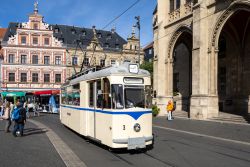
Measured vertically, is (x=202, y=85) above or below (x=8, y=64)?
below

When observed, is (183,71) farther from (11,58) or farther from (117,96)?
(11,58)

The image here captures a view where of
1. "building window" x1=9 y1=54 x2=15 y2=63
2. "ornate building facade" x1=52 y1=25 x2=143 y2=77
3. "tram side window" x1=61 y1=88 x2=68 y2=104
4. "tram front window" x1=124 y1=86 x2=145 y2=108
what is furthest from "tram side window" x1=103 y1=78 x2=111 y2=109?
"building window" x1=9 y1=54 x2=15 y2=63

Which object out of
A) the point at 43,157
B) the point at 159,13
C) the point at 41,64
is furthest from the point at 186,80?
the point at 41,64

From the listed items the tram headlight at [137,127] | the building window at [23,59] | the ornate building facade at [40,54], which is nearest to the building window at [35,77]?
the ornate building facade at [40,54]

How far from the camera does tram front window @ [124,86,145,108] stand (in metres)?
10.9

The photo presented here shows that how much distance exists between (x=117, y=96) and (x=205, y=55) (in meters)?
15.9

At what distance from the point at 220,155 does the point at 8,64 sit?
5612cm

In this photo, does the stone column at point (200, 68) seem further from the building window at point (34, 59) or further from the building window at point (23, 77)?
the building window at point (23, 77)

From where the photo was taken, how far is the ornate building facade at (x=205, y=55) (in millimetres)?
24672

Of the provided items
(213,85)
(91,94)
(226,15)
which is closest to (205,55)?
(213,85)

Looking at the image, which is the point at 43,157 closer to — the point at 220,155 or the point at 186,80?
the point at 220,155

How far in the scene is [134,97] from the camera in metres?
11.0

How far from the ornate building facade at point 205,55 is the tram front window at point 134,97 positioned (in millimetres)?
9498

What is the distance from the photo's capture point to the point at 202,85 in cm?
2516
